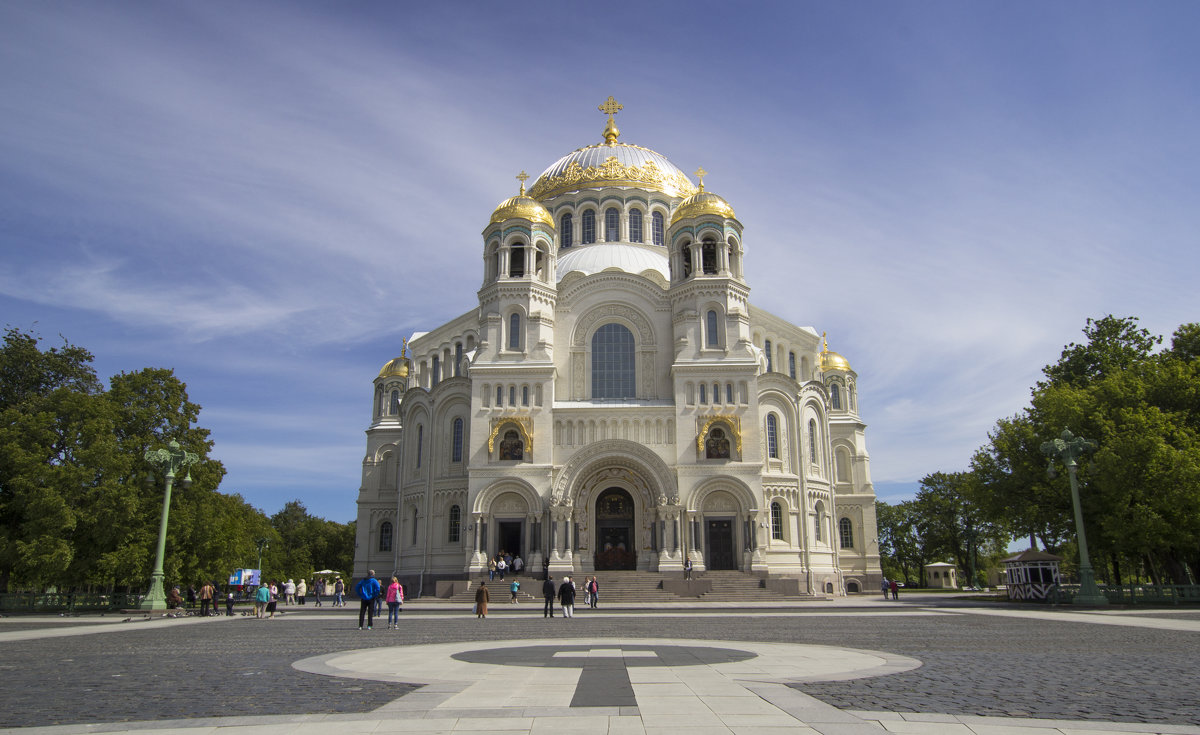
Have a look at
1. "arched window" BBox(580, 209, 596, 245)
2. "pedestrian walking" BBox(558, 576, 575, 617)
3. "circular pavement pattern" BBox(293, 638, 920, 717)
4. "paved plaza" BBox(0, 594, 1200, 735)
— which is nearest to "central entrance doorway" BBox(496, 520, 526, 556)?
"pedestrian walking" BBox(558, 576, 575, 617)

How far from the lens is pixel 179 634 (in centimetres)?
1845

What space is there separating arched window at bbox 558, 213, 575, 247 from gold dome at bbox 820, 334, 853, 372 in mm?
18370

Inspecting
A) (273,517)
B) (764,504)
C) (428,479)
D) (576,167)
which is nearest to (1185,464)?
(764,504)

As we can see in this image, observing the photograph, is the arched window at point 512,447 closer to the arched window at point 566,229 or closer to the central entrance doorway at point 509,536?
the central entrance doorway at point 509,536

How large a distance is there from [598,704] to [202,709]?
3759mm

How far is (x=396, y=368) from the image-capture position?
5434 cm

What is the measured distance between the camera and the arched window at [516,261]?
43.2m

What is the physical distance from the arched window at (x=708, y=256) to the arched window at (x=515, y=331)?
Answer: 10325 millimetres

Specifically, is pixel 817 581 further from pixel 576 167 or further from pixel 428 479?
pixel 576 167

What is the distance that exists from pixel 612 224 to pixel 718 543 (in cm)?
2284

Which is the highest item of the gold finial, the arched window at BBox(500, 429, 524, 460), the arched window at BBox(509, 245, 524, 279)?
the gold finial

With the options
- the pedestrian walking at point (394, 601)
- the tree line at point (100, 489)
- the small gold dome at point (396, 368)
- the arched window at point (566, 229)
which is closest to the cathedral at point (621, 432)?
the arched window at point (566, 229)

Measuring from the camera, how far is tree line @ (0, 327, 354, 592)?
28281 mm

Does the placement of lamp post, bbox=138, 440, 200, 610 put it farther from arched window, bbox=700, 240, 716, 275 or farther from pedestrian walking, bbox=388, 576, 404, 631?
arched window, bbox=700, 240, 716, 275
